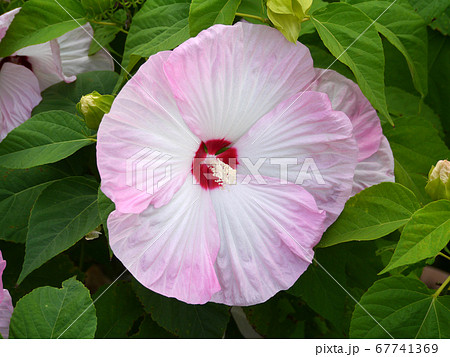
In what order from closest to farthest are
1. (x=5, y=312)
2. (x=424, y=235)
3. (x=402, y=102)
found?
(x=424, y=235) → (x=5, y=312) → (x=402, y=102)

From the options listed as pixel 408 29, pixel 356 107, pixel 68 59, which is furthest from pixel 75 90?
pixel 408 29

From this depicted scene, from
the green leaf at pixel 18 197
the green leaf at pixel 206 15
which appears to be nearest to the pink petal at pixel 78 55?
the green leaf at pixel 18 197

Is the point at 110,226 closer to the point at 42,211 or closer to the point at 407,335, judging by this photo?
the point at 42,211

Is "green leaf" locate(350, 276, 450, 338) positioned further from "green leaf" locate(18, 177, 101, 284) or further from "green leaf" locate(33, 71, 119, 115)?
"green leaf" locate(33, 71, 119, 115)

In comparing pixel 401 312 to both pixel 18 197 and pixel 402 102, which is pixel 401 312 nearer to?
pixel 402 102

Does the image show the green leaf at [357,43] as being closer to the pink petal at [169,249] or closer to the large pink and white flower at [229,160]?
the large pink and white flower at [229,160]

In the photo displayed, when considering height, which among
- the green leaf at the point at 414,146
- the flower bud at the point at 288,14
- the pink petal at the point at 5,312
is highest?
the flower bud at the point at 288,14
